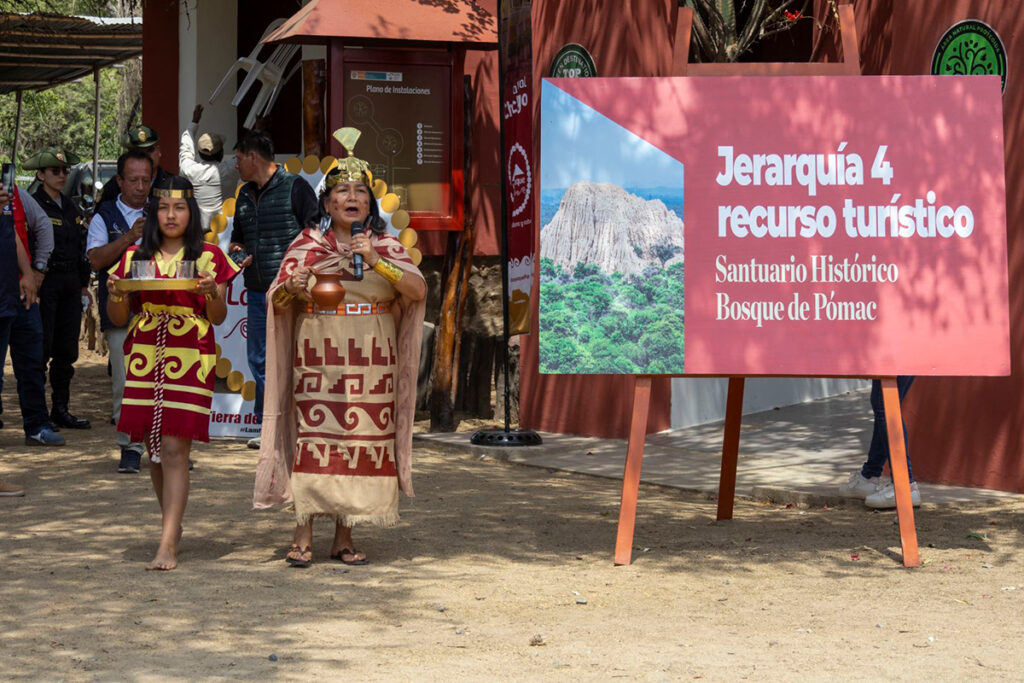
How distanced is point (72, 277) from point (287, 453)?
506cm

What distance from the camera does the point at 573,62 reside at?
1091 cm

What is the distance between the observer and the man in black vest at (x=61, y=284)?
34.1 feet

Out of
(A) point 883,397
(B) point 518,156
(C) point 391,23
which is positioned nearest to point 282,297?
(A) point 883,397

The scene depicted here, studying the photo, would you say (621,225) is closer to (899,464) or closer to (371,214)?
(371,214)

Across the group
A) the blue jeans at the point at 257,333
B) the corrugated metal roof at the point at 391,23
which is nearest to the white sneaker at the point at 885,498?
the blue jeans at the point at 257,333

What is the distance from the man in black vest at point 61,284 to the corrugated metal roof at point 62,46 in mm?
2762

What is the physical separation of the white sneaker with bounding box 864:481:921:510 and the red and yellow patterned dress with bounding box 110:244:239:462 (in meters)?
3.46

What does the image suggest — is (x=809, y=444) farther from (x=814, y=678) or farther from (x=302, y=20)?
(x=814, y=678)

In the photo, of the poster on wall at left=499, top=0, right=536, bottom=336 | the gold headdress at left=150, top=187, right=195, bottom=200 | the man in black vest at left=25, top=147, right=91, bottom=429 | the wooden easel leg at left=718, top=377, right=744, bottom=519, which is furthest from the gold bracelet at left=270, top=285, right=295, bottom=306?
the man in black vest at left=25, top=147, right=91, bottom=429

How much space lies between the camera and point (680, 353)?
625cm

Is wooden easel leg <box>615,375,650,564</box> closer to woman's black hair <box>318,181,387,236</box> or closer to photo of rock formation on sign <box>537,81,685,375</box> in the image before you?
photo of rock formation on sign <box>537,81,685,375</box>

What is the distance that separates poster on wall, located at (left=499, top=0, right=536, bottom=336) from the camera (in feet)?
31.7

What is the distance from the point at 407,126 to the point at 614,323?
521 cm

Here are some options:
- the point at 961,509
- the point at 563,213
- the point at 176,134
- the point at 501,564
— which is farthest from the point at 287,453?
the point at 176,134
